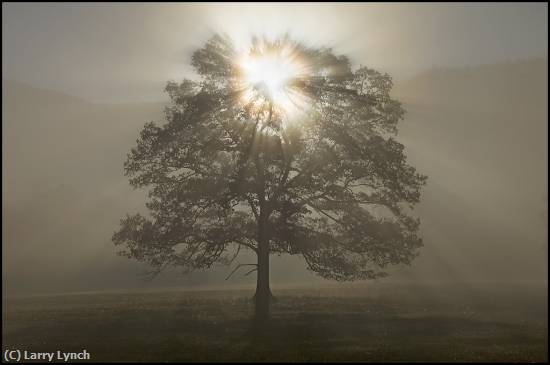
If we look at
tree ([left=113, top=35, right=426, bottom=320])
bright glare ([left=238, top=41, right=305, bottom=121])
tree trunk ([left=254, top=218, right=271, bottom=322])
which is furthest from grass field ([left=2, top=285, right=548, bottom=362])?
bright glare ([left=238, top=41, right=305, bottom=121])

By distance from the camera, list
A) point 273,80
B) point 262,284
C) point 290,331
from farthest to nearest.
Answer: point 273,80
point 262,284
point 290,331

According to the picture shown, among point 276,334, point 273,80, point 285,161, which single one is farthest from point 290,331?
point 273,80

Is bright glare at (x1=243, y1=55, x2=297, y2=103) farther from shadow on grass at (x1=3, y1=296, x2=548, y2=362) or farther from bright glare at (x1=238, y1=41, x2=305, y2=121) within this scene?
shadow on grass at (x1=3, y1=296, x2=548, y2=362)

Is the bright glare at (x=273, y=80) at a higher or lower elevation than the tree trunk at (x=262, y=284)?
higher

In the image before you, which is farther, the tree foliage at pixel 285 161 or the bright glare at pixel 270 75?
the bright glare at pixel 270 75

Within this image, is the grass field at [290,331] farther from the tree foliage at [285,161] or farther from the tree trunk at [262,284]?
the tree foliage at [285,161]

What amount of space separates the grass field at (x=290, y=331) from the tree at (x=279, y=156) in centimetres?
315

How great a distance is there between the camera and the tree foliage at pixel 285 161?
2862 cm

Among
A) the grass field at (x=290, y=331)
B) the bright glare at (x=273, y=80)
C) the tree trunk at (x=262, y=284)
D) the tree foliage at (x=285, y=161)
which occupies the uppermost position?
the bright glare at (x=273, y=80)

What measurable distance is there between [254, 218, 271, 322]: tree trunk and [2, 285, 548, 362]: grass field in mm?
1045

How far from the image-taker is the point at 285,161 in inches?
1147

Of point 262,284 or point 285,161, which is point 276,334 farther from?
point 285,161

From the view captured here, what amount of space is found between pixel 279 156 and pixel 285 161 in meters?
0.49

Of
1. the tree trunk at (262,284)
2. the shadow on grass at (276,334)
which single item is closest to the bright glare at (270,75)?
the tree trunk at (262,284)
